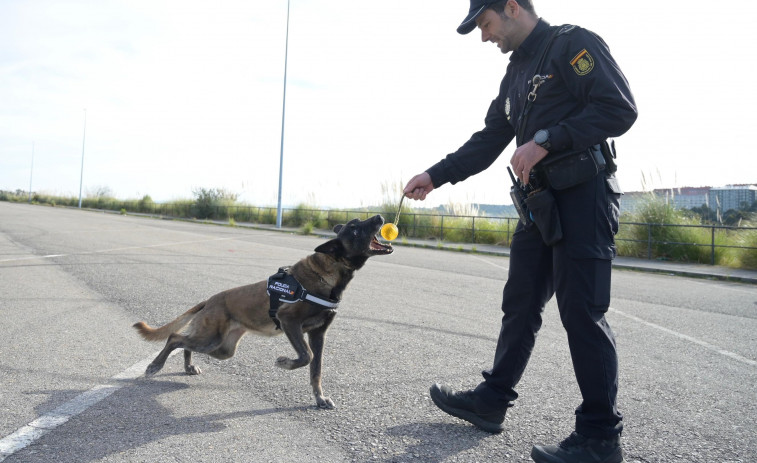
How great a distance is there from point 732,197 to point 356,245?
590 inches

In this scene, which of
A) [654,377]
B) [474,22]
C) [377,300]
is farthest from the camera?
[377,300]

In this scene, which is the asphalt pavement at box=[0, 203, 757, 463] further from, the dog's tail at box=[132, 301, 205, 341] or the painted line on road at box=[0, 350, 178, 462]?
the dog's tail at box=[132, 301, 205, 341]

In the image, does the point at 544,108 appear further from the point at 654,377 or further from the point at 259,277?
the point at 259,277

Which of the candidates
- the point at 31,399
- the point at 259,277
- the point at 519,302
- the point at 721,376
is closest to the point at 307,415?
the point at 519,302

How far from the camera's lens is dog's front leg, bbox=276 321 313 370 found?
340cm

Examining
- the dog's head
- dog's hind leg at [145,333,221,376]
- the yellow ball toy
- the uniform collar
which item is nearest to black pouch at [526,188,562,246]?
the uniform collar

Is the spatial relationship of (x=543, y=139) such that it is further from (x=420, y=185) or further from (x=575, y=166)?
(x=420, y=185)

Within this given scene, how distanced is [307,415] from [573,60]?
7.73ft

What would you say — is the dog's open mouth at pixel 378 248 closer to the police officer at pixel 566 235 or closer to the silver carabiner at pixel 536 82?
the police officer at pixel 566 235

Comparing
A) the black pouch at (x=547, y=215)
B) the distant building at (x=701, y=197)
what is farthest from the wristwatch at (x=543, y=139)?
the distant building at (x=701, y=197)

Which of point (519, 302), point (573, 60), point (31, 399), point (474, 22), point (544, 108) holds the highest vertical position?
point (474, 22)

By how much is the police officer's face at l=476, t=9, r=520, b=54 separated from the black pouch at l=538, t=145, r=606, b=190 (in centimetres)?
74

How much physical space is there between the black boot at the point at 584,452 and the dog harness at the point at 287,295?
5.51ft

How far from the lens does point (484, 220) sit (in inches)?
799
